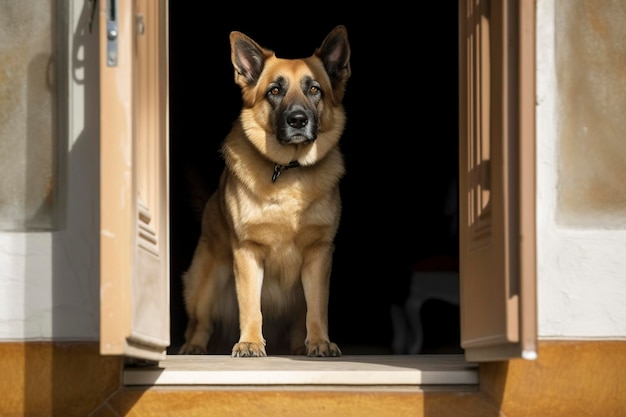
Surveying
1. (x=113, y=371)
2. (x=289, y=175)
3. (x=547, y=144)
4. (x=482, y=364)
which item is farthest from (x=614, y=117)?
(x=113, y=371)

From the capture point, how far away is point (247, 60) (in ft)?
17.2

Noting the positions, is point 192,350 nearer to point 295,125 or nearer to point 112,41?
point 295,125

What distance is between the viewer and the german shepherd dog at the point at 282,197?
4.97m

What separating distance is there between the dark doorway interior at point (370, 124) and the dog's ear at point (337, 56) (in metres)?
1.85

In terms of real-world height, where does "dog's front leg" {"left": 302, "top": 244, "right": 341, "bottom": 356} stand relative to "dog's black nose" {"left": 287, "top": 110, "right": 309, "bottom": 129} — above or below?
below

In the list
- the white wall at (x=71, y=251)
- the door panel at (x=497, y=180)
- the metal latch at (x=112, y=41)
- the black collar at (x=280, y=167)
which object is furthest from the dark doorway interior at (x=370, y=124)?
the metal latch at (x=112, y=41)

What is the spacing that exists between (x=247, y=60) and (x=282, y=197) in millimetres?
755

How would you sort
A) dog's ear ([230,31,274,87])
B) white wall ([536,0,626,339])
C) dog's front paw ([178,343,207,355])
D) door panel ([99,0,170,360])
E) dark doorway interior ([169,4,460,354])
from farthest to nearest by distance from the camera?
dark doorway interior ([169,4,460,354]) < dog's front paw ([178,343,207,355]) < dog's ear ([230,31,274,87]) < white wall ([536,0,626,339]) < door panel ([99,0,170,360])

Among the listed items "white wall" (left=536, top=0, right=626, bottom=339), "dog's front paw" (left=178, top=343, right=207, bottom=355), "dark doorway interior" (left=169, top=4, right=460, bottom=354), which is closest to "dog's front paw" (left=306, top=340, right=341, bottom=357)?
"dog's front paw" (left=178, top=343, right=207, bottom=355)

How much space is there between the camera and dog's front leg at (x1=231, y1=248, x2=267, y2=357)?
474cm

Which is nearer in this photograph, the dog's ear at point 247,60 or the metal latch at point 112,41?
the metal latch at point 112,41

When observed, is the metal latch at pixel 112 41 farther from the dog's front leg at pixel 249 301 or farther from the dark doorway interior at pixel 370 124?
the dark doorway interior at pixel 370 124

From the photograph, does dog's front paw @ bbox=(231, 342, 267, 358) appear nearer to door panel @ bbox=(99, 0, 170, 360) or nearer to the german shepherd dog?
the german shepherd dog

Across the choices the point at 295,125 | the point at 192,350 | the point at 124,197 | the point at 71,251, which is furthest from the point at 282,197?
the point at 124,197
